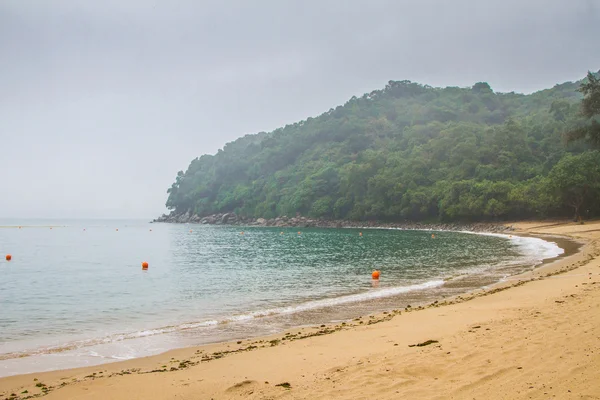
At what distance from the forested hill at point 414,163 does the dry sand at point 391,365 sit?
6324cm

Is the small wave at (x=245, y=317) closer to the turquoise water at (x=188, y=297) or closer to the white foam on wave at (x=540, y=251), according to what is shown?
the turquoise water at (x=188, y=297)

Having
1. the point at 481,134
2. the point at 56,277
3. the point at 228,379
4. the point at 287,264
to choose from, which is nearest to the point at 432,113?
the point at 481,134

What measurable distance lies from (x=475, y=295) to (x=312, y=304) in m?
6.66

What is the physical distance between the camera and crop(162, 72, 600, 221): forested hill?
8269 centimetres

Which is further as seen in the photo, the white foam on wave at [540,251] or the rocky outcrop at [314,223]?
the rocky outcrop at [314,223]

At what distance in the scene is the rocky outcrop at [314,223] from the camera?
8106cm

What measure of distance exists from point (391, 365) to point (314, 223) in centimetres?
11618

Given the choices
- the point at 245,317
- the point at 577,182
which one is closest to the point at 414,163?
the point at 577,182

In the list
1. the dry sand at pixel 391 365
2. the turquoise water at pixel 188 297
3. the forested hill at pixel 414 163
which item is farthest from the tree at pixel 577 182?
the dry sand at pixel 391 365

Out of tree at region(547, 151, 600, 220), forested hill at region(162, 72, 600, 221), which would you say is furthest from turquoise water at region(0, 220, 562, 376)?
forested hill at region(162, 72, 600, 221)

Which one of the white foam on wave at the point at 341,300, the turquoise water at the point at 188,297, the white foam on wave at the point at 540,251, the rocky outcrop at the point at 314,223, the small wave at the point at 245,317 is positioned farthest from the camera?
the rocky outcrop at the point at 314,223

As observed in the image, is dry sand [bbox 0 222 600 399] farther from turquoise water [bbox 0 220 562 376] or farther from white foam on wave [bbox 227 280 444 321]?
white foam on wave [bbox 227 280 444 321]

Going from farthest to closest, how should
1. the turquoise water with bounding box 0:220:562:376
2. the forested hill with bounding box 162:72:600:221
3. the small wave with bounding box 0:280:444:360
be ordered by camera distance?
the forested hill with bounding box 162:72:600:221, the turquoise water with bounding box 0:220:562:376, the small wave with bounding box 0:280:444:360

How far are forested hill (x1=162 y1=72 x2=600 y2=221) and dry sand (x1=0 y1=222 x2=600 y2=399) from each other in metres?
63.2
